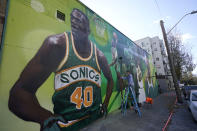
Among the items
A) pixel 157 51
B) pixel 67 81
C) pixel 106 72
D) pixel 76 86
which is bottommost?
pixel 76 86

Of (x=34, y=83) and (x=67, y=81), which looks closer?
(x=34, y=83)

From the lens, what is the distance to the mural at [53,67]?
290cm

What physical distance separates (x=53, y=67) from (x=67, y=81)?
0.85 metres

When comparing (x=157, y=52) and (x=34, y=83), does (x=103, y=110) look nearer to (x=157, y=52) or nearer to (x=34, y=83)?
(x=34, y=83)

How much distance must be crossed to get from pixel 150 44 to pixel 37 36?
43115mm

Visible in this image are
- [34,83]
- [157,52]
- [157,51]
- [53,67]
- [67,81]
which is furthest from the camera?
[157,51]

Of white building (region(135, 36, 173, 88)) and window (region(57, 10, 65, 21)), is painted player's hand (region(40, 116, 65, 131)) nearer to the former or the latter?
window (region(57, 10, 65, 21))

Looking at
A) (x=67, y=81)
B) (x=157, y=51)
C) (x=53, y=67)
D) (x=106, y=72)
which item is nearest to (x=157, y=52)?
(x=157, y=51)

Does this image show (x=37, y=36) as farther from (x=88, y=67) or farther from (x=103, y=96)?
(x=103, y=96)

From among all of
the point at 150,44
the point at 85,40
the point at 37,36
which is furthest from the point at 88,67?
the point at 150,44

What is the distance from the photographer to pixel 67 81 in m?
4.17

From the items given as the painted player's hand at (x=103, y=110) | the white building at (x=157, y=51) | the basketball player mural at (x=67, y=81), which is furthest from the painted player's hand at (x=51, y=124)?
the white building at (x=157, y=51)

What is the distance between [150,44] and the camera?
127ft

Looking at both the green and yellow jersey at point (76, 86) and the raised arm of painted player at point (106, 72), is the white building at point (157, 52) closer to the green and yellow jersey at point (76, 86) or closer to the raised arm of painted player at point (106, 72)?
the raised arm of painted player at point (106, 72)
